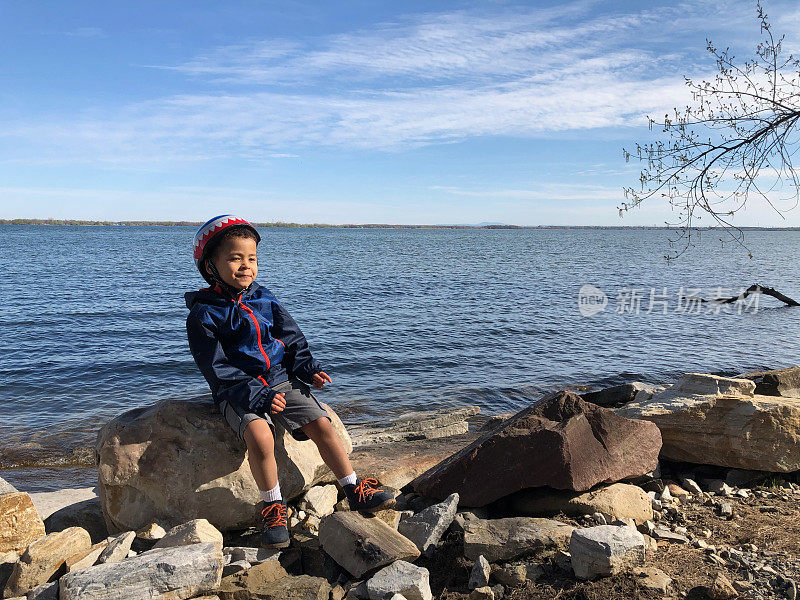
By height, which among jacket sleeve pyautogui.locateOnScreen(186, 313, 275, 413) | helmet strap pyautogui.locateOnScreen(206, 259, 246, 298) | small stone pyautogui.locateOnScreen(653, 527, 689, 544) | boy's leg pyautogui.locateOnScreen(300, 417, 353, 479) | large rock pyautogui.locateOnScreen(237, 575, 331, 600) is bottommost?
large rock pyautogui.locateOnScreen(237, 575, 331, 600)

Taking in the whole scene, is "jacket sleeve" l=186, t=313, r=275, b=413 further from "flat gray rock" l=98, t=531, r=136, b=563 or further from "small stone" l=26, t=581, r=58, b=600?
"small stone" l=26, t=581, r=58, b=600

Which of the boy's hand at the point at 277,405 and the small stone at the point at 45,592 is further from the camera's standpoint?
the boy's hand at the point at 277,405

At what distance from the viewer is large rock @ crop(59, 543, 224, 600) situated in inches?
141

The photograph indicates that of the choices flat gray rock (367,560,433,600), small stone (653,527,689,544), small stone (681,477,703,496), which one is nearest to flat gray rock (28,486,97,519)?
flat gray rock (367,560,433,600)

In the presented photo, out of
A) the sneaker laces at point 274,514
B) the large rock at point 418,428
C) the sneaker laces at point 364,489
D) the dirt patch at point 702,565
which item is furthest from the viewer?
the large rock at point 418,428

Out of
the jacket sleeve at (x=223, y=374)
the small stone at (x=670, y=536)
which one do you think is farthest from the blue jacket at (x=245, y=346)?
the small stone at (x=670, y=536)

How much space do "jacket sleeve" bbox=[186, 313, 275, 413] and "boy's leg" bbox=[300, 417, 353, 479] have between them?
502 millimetres

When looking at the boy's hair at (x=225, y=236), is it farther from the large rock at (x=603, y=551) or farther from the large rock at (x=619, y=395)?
the large rock at (x=619, y=395)

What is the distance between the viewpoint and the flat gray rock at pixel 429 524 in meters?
4.21

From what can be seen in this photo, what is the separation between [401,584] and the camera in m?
3.64

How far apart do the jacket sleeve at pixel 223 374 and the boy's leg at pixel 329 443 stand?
0.50 m

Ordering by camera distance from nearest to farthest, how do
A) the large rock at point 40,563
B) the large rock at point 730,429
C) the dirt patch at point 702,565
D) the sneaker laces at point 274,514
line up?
the dirt patch at point 702,565, the large rock at point 40,563, the sneaker laces at point 274,514, the large rock at point 730,429

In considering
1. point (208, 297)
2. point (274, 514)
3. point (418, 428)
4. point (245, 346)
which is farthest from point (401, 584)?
point (418, 428)

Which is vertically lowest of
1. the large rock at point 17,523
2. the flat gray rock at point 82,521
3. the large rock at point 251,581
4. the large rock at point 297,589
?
the flat gray rock at point 82,521
